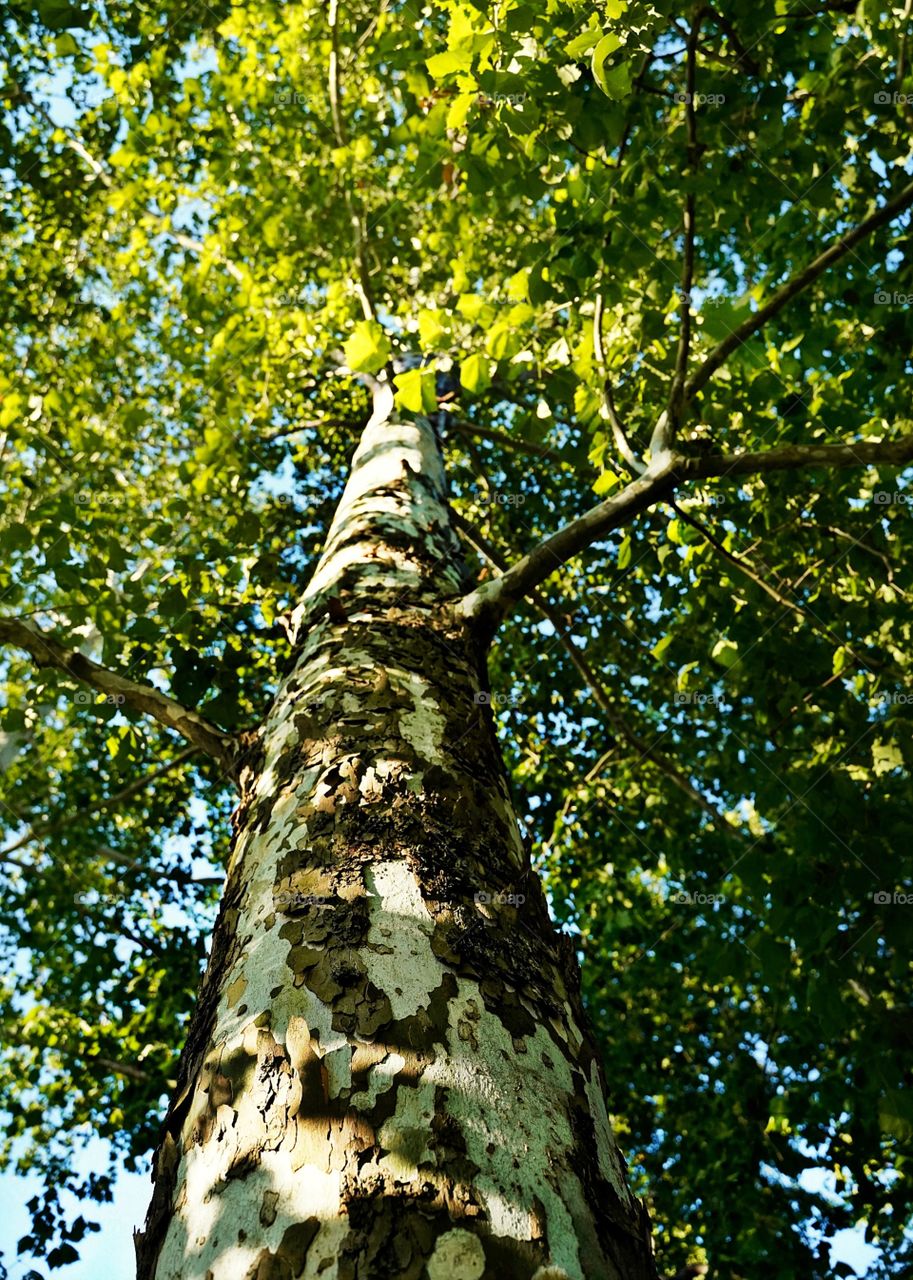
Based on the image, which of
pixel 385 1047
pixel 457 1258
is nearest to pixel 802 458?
pixel 385 1047

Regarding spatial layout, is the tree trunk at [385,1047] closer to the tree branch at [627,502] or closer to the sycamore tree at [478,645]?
the sycamore tree at [478,645]

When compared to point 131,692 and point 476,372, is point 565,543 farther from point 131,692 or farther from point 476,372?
point 131,692

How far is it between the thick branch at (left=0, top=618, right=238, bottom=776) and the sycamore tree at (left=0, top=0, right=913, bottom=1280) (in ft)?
0.04

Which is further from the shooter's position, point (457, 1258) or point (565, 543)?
point (565, 543)

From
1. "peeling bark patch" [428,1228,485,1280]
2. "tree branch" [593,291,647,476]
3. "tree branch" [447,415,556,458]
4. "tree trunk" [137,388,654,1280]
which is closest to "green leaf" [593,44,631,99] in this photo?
"tree branch" [593,291,647,476]

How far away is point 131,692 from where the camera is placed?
94.6 inches

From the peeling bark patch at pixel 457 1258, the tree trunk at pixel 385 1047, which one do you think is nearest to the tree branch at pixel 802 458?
the tree trunk at pixel 385 1047

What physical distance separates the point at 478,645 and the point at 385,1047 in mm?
1369

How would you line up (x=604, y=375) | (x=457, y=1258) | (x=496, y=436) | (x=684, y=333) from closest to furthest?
1. (x=457, y=1258)
2. (x=684, y=333)
3. (x=604, y=375)
4. (x=496, y=436)

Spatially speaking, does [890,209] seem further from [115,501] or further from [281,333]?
[115,501]

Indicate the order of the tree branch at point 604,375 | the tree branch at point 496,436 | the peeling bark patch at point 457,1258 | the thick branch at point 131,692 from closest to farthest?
the peeling bark patch at point 457,1258 < the thick branch at point 131,692 < the tree branch at point 604,375 < the tree branch at point 496,436

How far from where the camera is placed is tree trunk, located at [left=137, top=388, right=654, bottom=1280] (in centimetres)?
86

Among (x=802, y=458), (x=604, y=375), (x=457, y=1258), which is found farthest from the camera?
(x=604, y=375)

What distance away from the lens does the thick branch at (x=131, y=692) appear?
226cm
